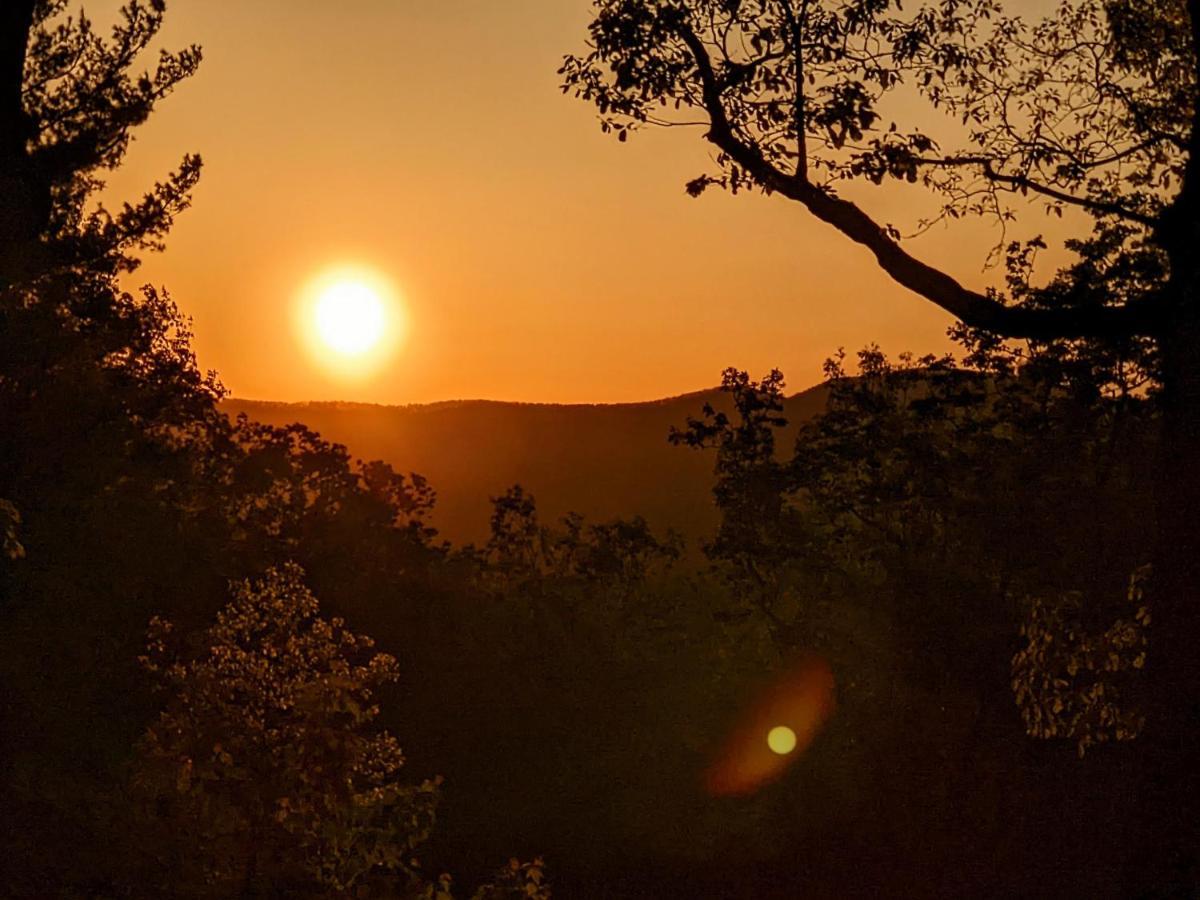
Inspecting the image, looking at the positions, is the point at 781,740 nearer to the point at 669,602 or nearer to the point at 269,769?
the point at 669,602

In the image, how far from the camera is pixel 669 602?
6631cm

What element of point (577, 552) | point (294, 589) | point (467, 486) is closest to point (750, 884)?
point (577, 552)

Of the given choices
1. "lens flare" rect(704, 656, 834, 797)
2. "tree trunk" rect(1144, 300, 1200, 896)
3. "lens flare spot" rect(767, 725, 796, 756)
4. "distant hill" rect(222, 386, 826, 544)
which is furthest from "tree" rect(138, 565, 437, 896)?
"distant hill" rect(222, 386, 826, 544)

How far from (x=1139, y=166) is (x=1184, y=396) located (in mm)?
4369

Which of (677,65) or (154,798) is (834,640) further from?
(677,65)

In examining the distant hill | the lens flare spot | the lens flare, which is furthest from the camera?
the distant hill

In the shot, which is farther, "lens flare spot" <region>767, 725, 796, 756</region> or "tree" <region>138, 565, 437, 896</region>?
"lens flare spot" <region>767, 725, 796, 756</region>

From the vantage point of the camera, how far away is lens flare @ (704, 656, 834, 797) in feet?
146

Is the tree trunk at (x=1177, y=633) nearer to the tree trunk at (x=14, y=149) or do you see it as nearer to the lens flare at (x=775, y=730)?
the tree trunk at (x=14, y=149)

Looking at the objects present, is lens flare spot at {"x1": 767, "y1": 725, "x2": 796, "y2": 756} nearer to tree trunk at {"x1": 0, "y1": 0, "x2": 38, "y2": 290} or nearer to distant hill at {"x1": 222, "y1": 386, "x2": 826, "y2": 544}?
tree trunk at {"x1": 0, "y1": 0, "x2": 38, "y2": 290}

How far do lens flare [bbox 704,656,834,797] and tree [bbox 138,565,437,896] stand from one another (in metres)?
26.4

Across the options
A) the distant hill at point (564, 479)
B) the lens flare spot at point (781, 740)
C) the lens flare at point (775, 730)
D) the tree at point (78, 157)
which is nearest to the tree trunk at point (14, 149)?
the tree at point (78, 157)

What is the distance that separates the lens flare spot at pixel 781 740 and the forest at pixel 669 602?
0.27m

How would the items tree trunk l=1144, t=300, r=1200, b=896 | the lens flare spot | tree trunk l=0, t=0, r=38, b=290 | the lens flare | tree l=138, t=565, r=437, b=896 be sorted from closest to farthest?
tree trunk l=1144, t=300, r=1200, b=896 → tree trunk l=0, t=0, r=38, b=290 → tree l=138, t=565, r=437, b=896 → the lens flare → the lens flare spot
